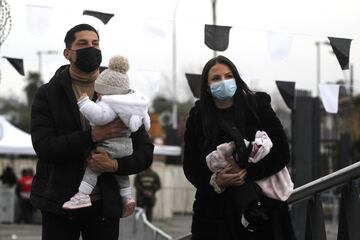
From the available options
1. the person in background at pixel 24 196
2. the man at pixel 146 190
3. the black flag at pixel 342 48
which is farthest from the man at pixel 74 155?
the person in background at pixel 24 196

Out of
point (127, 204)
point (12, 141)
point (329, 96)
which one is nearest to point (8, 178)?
point (12, 141)

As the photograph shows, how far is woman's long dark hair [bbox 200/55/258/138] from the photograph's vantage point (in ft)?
13.4

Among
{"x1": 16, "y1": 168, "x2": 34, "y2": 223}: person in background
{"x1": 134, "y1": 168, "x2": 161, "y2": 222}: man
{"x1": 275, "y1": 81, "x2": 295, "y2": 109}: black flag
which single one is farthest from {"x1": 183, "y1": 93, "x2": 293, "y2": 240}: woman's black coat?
{"x1": 16, "y1": 168, "x2": 34, "y2": 223}: person in background

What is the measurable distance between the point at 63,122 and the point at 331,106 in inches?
242

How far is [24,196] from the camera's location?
19.4 m

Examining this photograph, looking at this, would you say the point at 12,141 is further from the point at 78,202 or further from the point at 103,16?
the point at 78,202

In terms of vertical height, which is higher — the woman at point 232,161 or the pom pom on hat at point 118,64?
the pom pom on hat at point 118,64

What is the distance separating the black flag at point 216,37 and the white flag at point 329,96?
184 centimetres

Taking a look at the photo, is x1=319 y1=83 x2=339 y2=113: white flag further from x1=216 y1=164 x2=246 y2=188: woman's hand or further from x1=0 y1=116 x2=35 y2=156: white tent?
x1=0 y1=116 x2=35 y2=156: white tent

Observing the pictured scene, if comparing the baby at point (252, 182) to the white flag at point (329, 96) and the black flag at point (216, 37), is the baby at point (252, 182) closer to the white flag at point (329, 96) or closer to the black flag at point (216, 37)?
the black flag at point (216, 37)

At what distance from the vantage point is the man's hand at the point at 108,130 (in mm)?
3799

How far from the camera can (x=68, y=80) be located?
157 inches

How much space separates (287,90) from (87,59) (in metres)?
5.46

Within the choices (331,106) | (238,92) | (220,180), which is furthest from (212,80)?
(331,106)
